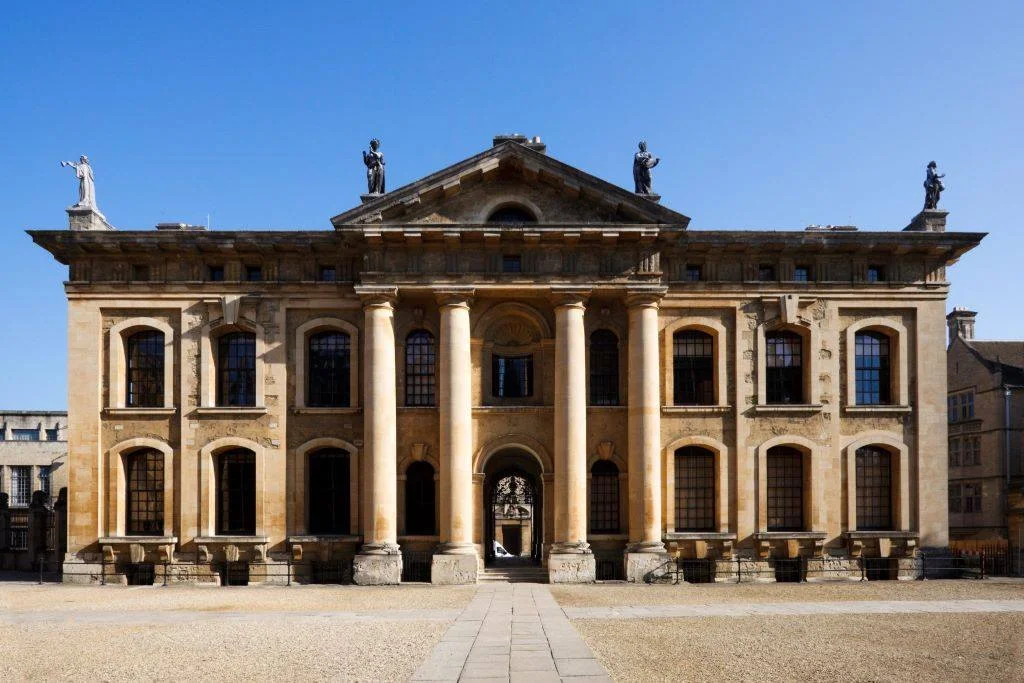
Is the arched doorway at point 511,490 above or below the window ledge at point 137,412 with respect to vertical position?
below

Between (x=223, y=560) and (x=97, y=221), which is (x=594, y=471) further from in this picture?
(x=97, y=221)

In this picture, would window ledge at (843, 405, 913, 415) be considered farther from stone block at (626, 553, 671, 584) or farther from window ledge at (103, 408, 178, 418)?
window ledge at (103, 408, 178, 418)

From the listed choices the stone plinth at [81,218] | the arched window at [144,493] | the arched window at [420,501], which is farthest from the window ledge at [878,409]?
the stone plinth at [81,218]

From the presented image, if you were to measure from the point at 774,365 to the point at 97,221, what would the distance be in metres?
26.6

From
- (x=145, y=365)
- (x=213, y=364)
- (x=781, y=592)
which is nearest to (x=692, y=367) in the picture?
(x=781, y=592)

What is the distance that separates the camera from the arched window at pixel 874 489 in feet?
102

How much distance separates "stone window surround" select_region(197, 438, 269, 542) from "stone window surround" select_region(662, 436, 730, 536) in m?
14.8

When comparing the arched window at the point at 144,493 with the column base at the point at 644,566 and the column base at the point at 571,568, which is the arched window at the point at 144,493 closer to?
the column base at the point at 571,568

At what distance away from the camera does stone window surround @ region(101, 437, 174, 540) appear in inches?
1188

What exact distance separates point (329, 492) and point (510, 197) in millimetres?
12931

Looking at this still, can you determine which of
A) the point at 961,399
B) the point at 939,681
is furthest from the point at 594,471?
the point at 961,399

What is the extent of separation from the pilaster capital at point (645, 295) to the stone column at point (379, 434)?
8506 millimetres

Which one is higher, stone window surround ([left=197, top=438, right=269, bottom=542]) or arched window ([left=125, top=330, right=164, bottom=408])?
arched window ([left=125, top=330, right=164, bottom=408])

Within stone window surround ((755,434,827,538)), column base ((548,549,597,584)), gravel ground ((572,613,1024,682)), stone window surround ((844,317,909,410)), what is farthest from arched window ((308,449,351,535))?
stone window surround ((844,317,909,410))
